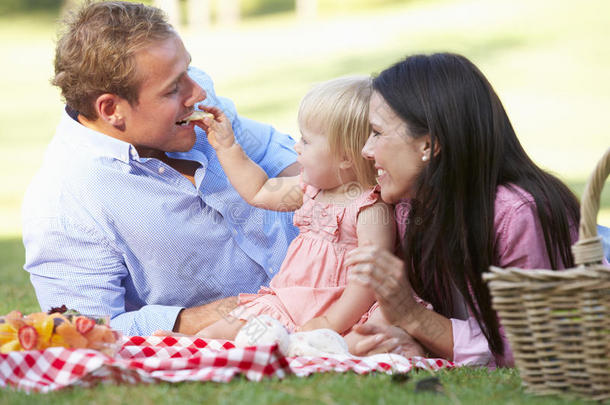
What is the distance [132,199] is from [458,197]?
63.8 inches

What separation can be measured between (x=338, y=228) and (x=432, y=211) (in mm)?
486

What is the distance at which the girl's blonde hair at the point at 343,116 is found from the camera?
12.3 feet

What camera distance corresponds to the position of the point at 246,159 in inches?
164

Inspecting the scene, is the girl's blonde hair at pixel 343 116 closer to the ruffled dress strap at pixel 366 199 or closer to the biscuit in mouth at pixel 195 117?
the ruffled dress strap at pixel 366 199

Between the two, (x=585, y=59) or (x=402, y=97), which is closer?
(x=402, y=97)

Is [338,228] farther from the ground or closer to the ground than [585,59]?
farther from the ground

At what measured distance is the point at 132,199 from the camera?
13.4 ft

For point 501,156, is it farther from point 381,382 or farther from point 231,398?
point 231,398

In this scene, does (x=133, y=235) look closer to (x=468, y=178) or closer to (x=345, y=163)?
(x=345, y=163)

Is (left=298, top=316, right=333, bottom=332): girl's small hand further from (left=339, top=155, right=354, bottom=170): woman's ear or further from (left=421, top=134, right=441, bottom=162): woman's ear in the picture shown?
(left=421, top=134, right=441, bottom=162): woman's ear

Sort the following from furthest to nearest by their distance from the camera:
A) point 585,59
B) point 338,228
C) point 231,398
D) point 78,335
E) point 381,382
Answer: point 585,59
point 338,228
point 78,335
point 381,382
point 231,398

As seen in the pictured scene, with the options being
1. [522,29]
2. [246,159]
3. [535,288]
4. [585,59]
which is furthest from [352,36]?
[535,288]

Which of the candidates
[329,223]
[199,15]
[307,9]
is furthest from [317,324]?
[307,9]

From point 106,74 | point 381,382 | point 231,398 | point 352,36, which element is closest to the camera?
point 231,398
